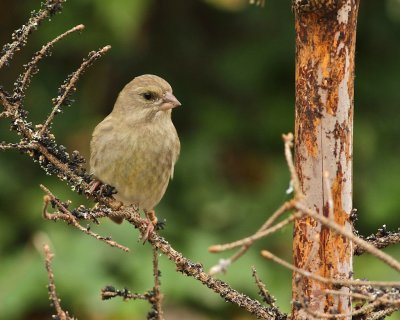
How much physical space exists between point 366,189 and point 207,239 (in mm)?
1249

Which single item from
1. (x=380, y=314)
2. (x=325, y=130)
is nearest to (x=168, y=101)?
(x=325, y=130)

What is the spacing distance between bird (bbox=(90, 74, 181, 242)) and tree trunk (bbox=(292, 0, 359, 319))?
1.52m

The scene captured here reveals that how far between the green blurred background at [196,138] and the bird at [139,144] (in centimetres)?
70

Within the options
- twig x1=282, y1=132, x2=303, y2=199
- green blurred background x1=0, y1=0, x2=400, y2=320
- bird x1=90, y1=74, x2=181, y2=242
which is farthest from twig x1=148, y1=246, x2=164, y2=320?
green blurred background x1=0, y1=0, x2=400, y2=320

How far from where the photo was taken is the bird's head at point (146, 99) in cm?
446

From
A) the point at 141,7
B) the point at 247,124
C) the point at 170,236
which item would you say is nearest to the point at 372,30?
the point at 247,124

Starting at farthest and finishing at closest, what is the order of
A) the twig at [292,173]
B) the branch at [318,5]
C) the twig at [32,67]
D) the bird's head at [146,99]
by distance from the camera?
the bird's head at [146,99] → the branch at [318,5] → the twig at [32,67] → the twig at [292,173]

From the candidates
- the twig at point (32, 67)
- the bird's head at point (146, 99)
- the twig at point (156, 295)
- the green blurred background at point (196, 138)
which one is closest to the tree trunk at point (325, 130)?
the twig at point (156, 295)

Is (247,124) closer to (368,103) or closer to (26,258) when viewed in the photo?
(368,103)

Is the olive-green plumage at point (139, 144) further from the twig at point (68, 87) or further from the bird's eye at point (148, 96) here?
the twig at point (68, 87)

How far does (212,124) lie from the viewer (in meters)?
6.54

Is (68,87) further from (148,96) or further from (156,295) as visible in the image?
(148,96)

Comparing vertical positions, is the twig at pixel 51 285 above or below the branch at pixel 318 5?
below

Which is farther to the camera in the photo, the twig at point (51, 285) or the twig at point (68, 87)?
the twig at point (68, 87)
